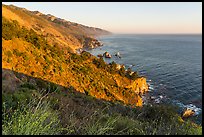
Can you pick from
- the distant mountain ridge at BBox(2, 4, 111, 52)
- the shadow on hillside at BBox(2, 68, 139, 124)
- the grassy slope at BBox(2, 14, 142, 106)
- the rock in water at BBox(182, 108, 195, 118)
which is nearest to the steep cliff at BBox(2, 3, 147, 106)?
the grassy slope at BBox(2, 14, 142, 106)

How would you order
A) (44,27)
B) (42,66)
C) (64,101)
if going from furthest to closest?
(44,27) < (42,66) < (64,101)

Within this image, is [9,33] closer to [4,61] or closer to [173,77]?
[4,61]

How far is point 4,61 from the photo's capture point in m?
20.1

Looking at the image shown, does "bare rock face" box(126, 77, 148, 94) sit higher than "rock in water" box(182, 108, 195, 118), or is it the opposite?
"bare rock face" box(126, 77, 148, 94)

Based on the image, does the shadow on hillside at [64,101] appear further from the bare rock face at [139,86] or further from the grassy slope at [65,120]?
the bare rock face at [139,86]

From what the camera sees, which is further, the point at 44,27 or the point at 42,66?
A: the point at 44,27

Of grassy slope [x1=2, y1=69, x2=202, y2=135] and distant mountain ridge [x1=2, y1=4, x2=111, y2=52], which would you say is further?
distant mountain ridge [x1=2, y1=4, x2=111, y2=52]

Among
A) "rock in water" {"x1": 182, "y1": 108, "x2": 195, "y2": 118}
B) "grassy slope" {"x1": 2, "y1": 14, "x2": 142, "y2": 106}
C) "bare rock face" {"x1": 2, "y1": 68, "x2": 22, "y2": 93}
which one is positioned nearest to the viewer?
"bare rock face" {"x1": 2, "y1": 68, "x2": 22, "y2": 93}

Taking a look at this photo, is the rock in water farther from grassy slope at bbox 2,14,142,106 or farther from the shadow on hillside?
the shadow on hillside

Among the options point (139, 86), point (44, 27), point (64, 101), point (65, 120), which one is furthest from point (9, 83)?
point (44, 27)

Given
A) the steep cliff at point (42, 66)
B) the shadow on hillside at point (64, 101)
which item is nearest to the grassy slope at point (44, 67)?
the steep cliff at point (42, 66)

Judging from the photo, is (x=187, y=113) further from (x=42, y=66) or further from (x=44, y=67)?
(x=42, y=66)

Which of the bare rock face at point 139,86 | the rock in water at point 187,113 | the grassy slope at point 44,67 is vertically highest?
the grassy slope at point 44,67

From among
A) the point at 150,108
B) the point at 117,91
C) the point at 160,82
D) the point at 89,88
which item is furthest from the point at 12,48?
the point at 160,82
